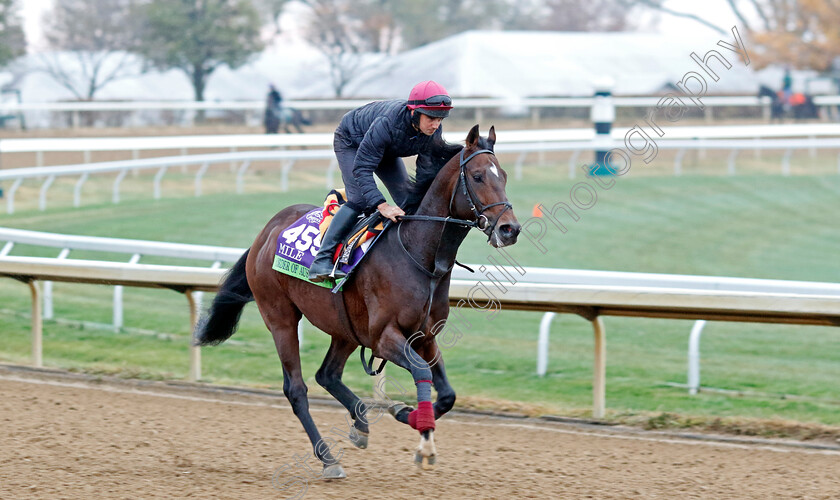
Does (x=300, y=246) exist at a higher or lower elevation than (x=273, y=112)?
lower

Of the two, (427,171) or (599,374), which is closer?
(427,171)

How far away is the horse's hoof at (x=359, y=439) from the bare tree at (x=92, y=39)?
95.1 feet

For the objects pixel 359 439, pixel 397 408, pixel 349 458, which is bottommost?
pixel 349 458

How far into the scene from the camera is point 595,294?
237 inches

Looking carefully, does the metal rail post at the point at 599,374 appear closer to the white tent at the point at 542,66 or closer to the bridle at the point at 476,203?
the bridle at the point at 476,203

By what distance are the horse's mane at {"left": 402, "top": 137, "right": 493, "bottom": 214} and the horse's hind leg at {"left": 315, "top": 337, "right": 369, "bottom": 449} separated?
0.96m

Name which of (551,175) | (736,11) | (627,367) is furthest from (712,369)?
(736,11)

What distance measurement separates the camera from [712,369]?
751cm

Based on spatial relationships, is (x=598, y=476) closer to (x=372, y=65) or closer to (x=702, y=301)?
(x=702, y=301)

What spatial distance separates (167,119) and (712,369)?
19.4 metres

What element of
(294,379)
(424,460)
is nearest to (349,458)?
(294,379)

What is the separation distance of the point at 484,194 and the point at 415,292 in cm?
59

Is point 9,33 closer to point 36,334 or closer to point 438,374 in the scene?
point 36,334

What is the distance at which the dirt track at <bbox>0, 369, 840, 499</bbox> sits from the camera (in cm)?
468
